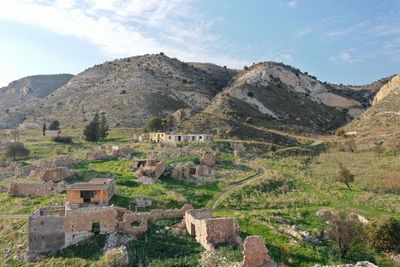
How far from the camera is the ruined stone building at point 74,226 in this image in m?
26.5

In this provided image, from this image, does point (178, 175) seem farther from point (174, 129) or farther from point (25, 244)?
point (174, 129)

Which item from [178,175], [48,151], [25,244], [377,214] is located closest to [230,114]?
[48,151]

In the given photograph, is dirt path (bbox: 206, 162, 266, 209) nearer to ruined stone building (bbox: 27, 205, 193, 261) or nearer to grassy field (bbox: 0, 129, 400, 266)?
grassy field (bbox: 0, 129, 400, 266)

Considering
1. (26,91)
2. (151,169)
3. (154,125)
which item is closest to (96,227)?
(151,169)

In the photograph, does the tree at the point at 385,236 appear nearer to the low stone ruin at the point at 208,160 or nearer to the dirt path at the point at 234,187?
the dirt path at the point at 234,187

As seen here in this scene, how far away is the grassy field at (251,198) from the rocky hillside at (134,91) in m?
34.7

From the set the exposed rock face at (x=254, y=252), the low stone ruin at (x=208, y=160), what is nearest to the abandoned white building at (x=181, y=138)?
the low stone ruin at (x=208, y=160)

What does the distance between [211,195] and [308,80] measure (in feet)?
342

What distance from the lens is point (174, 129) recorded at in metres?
74.4

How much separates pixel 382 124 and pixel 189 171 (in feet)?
158

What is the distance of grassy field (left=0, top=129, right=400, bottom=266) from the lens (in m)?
24.9

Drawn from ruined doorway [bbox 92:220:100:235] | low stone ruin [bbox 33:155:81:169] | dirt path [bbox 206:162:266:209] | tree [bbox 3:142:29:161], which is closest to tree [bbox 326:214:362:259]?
dirt path [bbox 206:162:266:209]

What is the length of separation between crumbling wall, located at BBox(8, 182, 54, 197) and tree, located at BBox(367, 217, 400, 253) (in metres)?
25.3

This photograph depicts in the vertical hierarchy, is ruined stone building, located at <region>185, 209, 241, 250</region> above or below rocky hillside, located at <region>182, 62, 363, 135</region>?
below
